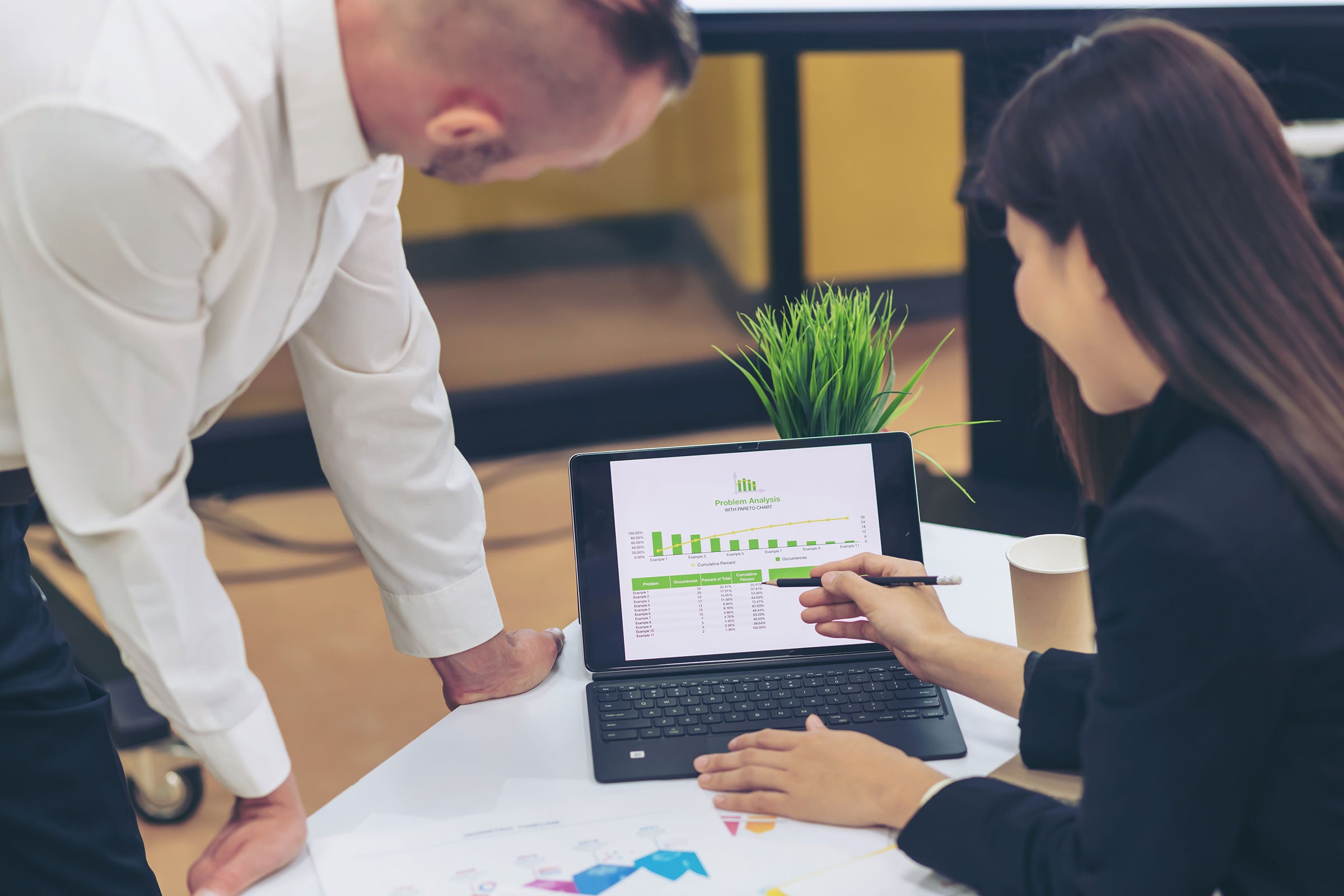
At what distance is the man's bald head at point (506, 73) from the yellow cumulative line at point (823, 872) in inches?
19.9

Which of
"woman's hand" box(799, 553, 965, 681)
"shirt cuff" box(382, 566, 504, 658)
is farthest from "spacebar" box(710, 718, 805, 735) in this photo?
"shirt cuff" box(382, 566, 504, 658)

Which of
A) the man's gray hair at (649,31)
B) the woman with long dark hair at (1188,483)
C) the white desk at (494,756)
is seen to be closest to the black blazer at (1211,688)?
the woman with long dark hair at (1188,483)

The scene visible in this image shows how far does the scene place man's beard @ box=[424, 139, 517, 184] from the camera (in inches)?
29.3

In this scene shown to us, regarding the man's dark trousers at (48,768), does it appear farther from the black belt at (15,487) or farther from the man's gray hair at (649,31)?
the man's gray hair at (649,31)

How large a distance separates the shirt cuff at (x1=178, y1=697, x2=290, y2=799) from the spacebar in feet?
1.12

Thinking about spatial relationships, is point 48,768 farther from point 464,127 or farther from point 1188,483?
point 1188,483

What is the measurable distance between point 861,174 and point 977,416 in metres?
1.86

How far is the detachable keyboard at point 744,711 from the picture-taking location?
951 millimetres

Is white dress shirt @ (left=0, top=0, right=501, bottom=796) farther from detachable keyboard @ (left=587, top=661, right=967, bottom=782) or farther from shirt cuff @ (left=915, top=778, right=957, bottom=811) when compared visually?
shirt cuff @ (left=915, top=778, right=957, bottom=811)

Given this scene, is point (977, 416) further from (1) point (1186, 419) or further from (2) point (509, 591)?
(1) point (1186, 419)

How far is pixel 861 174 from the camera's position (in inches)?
A: 148

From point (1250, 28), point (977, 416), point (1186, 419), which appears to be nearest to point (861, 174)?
point (1250, 28)

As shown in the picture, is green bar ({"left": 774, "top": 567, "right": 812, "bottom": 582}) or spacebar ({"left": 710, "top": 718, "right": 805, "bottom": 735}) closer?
spacebar ({"left": 710, "top": 718, "right": 805, "bottom": 735})

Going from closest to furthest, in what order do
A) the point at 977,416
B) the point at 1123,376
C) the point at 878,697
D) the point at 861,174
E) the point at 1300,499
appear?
the point at 1300,499 → the point at 1123,376 → the point at 878,697 → the point at 977,416 → the point at 861,174
